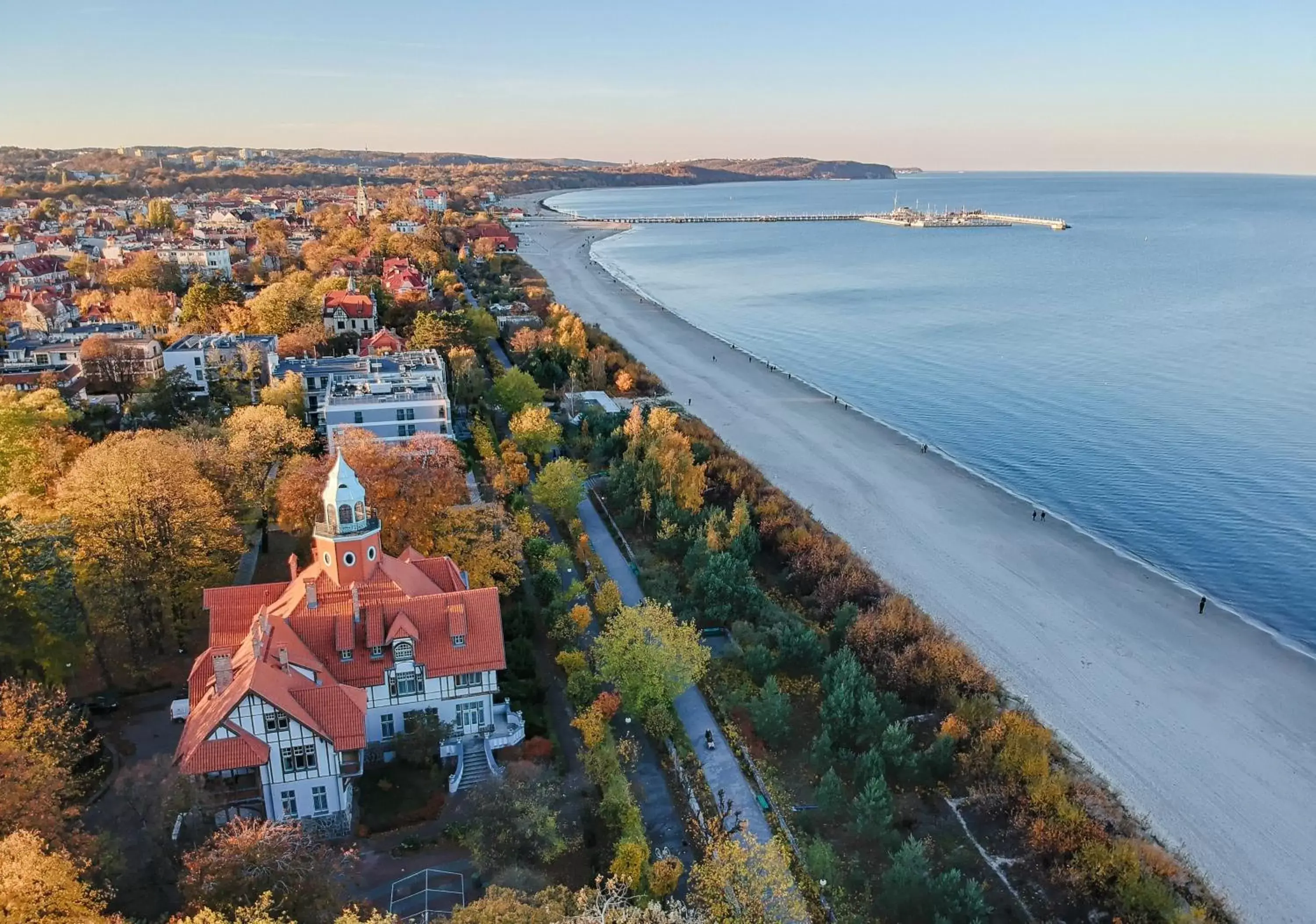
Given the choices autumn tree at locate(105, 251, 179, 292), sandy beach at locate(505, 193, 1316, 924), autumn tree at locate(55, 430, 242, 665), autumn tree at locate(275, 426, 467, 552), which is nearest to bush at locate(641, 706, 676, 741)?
autumn tree at locate(275, 426, 467, 552)

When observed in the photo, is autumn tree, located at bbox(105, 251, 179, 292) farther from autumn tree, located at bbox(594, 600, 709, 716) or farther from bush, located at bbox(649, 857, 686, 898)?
bush, located at bbox(649, 857, 686, 898)

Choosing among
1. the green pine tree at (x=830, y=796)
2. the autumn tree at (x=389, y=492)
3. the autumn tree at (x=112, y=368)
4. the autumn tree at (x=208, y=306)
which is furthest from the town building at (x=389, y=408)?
the green pine tree at (x=830, y=796)

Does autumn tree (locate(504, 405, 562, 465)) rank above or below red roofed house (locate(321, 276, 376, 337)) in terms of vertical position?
below

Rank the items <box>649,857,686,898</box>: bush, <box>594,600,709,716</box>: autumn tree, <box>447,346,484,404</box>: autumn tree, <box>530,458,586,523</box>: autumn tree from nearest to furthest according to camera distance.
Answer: <box>649,857,686,898</box>: bush, <box>594,600,709,716</box>: autumn tree, <box>530,458,586,523</box>: autumn tree, <box>447,346,484,404</box>: autumn tree

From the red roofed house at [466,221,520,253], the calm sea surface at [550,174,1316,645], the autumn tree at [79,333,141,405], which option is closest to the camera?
the calm sea surface at [550,174,1316,645]

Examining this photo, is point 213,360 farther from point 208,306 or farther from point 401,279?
point 401,279

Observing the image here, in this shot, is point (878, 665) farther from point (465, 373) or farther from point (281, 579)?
point (465, 373)
